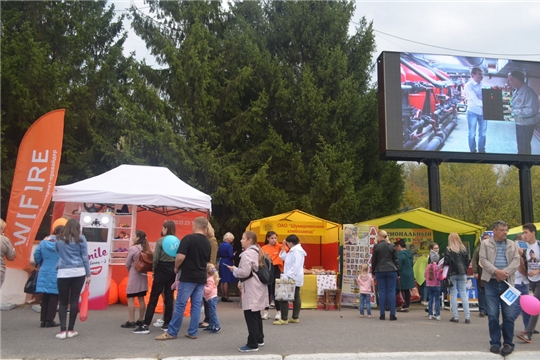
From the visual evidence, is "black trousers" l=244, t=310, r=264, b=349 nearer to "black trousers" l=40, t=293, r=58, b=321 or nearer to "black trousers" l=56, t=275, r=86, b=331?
"black trousers" l=56, t=275, r=86, b=331

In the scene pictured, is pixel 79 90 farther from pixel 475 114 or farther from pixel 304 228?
pixel 475 114

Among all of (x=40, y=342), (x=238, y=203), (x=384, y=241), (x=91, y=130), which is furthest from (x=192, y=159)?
(x=40, y=342)

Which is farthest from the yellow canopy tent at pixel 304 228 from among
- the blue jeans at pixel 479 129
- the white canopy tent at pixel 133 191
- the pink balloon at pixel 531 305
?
the pink balloon at pixel 531 305

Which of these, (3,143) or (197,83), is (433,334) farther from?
(3,143)

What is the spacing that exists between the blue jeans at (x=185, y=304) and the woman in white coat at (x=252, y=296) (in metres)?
0.73

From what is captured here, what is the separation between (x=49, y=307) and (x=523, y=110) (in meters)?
16.9

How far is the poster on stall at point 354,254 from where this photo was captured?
12477mm

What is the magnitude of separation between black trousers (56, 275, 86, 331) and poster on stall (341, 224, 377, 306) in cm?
745

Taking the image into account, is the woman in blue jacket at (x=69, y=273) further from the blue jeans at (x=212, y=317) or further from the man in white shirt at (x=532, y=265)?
the man in white shirt at (x=532, y=265)

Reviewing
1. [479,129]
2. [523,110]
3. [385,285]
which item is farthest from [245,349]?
[523,110]

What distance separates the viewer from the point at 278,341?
7.25 meters

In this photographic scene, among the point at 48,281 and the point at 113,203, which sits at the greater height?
the point at 113,203

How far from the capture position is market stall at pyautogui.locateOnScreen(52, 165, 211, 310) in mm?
10562

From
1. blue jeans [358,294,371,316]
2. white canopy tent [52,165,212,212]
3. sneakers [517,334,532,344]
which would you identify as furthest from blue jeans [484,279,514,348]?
white canopy tent [52,165,212,212]
